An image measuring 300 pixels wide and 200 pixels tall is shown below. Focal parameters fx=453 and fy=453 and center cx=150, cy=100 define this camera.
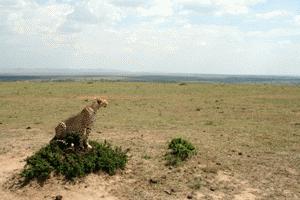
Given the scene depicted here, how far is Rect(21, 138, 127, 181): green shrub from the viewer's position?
1127 cm

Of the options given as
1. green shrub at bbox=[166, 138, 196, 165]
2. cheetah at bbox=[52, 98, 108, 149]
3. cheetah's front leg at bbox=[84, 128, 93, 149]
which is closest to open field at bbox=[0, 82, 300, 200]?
green shrub at bbox=[166, 138, 196, 165]

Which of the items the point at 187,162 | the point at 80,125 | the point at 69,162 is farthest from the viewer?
the point at 187,162

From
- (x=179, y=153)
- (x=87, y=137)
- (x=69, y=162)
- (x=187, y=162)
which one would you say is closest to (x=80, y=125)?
(x=87, y=137)

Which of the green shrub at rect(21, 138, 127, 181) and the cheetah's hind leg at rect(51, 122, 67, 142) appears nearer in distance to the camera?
the green shrub at rect(21, 138, 127, 181)

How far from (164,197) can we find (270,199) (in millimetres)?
2462

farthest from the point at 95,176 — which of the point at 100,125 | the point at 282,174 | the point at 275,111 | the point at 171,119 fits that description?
the point at 275,111

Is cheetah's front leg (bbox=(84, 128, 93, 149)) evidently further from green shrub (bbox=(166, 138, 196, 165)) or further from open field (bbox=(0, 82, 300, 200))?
green shrub (bbox=(166, 138, 196, 165))

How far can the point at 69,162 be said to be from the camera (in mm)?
11430

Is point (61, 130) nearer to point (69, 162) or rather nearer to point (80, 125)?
point (80, 125)

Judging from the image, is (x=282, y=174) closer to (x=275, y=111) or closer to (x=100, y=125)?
(x=100, y=125)

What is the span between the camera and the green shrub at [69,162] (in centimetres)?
1127

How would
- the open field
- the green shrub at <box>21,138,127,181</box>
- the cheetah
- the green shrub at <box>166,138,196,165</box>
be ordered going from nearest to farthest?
the open field < the green shrub at <box>21,138,127,181</box> < the cheetah < the green shrub at <box>166,138,196,165</box>

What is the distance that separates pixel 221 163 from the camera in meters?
13.0

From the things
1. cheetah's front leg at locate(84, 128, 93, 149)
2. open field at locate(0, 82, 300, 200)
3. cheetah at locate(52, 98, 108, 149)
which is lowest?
→ open field at locate(0, 82, 300, 200)
